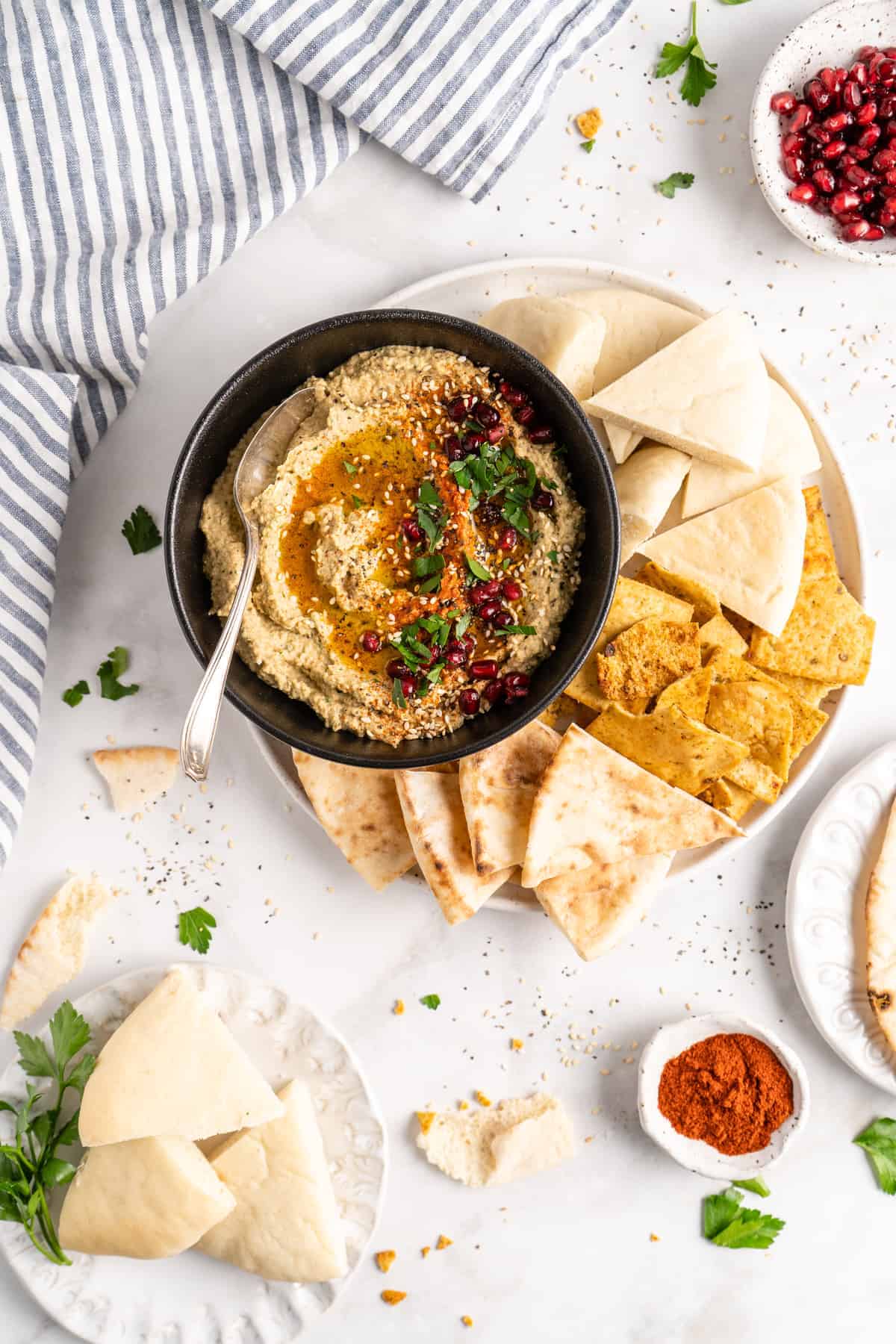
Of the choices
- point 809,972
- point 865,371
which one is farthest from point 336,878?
point 865,371

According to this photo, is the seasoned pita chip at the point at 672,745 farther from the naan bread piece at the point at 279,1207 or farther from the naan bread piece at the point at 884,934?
the naan bread piece at the point at 279,1207

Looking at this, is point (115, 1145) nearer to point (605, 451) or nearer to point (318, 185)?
point (605, 451)

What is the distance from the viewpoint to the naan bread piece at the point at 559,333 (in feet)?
9.40

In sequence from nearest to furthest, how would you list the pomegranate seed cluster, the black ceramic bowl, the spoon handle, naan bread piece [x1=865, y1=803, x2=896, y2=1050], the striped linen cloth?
the spoon handle
the black ceramic bowl
the striped linen cloth
the pomegranate seed cluster
naan bread piece [x1=865, y1=803, x2=896, y2=1050]

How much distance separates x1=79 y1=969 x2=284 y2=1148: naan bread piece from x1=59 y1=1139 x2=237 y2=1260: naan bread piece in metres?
0.08

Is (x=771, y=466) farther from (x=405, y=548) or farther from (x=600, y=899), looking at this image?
(x=600, y=899)

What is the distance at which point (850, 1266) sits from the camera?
139 inches

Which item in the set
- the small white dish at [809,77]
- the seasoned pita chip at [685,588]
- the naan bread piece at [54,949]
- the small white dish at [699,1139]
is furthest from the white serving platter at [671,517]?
the naan bread piece at [54,949]

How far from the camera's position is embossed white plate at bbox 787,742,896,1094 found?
3281 millimetres

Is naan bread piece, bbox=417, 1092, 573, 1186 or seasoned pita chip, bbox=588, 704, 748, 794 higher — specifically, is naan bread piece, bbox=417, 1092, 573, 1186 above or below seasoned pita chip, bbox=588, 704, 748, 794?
below

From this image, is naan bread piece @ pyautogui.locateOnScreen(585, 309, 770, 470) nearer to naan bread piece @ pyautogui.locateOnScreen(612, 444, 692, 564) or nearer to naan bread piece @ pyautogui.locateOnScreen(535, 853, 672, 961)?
naan bread piece @ pyautogui.locateOnScreen(612, 444, 692, 564)

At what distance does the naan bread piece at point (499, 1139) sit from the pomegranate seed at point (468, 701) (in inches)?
56.5

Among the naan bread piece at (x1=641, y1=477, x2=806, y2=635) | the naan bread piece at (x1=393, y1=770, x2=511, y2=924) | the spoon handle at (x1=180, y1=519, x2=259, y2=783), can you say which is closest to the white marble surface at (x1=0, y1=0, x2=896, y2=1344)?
the naan bread piece at (x1=393, y1=770, x2=511, y2=924)

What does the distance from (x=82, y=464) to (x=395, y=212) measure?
51.1 inches
